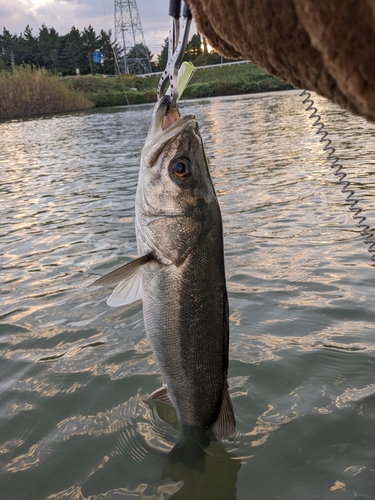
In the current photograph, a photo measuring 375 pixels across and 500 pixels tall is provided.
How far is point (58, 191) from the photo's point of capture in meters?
11.7

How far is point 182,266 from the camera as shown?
2.71 metres

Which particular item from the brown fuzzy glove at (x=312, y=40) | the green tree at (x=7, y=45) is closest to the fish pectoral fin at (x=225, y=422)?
the brown fuzzy glove at (x=312, y=40)

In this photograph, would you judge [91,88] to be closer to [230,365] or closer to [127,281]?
[230,365]

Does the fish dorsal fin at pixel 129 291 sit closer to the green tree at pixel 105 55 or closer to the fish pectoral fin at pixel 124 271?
the fish pectoral fin at pixel 124 271

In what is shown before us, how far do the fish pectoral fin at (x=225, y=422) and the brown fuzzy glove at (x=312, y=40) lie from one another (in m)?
1.97

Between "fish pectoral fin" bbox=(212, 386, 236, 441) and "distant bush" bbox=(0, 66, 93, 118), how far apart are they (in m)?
45.4

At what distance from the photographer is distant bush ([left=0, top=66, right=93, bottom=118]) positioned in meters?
43.4

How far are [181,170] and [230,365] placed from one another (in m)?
2.02

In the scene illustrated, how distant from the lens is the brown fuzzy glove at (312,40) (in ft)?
3.97

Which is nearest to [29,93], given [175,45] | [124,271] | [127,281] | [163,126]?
[175,45]

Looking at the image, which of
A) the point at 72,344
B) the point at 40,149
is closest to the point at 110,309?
the point at 72,344

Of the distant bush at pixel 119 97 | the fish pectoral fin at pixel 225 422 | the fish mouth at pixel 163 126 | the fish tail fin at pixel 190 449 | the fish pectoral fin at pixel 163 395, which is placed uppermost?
the distant bush at pixel 119 97

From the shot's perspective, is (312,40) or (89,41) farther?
(89,41)

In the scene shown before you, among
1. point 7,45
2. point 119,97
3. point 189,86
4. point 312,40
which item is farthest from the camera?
point 7,45
